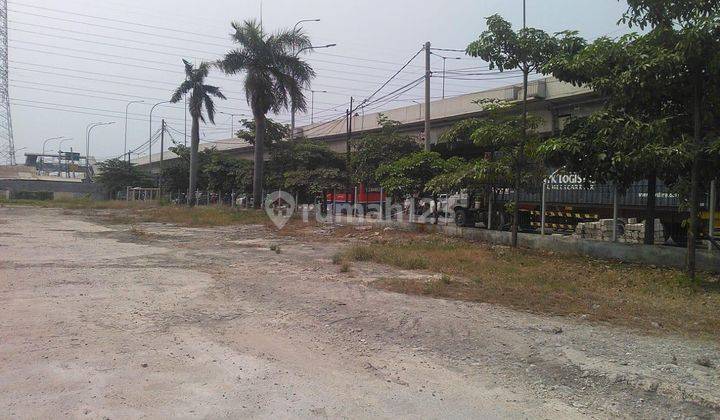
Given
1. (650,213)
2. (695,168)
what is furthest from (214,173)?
(695,168)

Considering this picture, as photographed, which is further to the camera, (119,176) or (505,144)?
(119,176)

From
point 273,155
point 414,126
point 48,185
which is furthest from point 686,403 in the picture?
point 48,185

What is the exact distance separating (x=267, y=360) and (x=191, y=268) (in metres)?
6.52

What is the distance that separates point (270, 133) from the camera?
125ft

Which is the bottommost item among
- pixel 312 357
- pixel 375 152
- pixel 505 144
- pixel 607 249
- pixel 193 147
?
pixel 312 357

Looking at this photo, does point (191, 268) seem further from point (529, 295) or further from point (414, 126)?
point (414, 126)

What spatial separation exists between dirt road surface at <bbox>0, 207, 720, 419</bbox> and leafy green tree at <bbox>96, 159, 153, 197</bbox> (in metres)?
64.8

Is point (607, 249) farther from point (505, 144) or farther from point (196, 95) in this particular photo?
point (196, 95)

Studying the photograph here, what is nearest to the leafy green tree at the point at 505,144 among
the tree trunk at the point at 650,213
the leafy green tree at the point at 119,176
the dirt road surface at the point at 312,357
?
the tree trunk at the point at 650,213

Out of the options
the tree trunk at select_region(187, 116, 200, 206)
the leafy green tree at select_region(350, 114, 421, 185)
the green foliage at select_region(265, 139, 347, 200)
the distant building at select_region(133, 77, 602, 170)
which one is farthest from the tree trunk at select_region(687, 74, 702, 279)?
the tree trunk at select_region(187, 116, 200, 206)

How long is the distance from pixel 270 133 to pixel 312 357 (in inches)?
1331

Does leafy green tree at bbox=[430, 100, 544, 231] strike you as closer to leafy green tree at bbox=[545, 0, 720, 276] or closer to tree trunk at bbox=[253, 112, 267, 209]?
leafy green tree at bbox=[545, 0, 720, 276]

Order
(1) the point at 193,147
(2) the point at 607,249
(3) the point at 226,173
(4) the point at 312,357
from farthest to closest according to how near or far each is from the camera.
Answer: (3) the point at 226,173, (1) the point at 193,147, (2) the point at 607,249, (4) the point at 312,357

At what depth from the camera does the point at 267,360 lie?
5.39 m
